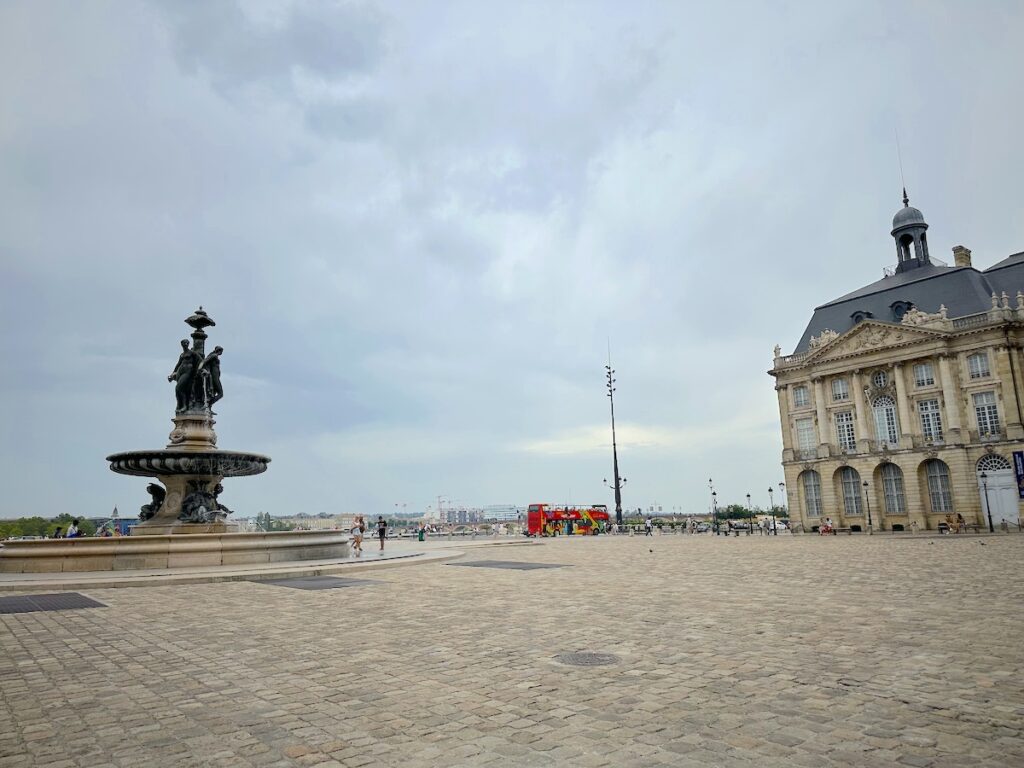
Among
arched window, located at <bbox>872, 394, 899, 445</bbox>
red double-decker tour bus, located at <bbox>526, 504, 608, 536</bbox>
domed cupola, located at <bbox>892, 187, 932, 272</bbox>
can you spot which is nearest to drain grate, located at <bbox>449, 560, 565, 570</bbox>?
red double-decker tour bus, located at <bbox>526, 504, 608, 536</bbox>

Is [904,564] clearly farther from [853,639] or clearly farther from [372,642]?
[372,642]

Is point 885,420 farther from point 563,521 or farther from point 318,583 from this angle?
point 318,583

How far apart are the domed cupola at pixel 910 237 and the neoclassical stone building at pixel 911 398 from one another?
0.31ft

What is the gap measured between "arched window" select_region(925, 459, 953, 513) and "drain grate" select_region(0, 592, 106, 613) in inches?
2156

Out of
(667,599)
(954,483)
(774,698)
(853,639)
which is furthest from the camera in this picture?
(954,483)

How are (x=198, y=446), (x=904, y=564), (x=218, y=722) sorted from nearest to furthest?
(x=218, y=722) < (x=904, y=564) < (x=198, y=446)

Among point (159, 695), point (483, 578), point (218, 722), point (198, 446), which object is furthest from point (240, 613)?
point (198, 446)

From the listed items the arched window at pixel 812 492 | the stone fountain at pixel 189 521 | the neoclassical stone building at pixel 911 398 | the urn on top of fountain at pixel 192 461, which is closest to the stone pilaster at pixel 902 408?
the neoclassical stone building at pixel 911 398

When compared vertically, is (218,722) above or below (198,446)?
below

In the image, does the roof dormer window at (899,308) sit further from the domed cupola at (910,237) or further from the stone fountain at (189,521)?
the stone fountain at (189,521)

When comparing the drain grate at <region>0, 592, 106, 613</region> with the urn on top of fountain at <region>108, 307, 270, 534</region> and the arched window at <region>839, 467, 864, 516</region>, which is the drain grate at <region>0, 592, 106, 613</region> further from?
the arched window at <region>839, 467, 864, 516</region>

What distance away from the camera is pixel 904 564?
18.3 metres

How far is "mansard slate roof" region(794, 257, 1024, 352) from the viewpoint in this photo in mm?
51000

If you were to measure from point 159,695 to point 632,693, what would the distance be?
4.15 meters
